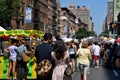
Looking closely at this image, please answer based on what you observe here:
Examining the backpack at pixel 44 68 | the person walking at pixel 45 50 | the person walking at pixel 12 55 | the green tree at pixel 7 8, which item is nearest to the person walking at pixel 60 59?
the backpack at pixel 44 68

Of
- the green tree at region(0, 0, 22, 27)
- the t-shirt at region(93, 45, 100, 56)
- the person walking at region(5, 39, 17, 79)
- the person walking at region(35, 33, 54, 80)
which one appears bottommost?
the t-shirt at region(93, 45, 100, 56)

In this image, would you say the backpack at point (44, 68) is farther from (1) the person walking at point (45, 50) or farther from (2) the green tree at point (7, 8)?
(2) the green tree at point (7, 8)

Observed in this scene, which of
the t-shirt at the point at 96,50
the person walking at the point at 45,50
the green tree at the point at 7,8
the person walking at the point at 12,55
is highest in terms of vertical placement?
the green tree at the point at 7,8

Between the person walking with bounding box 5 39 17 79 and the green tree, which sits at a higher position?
the green tree

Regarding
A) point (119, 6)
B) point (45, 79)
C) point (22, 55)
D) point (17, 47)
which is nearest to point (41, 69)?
point (45, 79)

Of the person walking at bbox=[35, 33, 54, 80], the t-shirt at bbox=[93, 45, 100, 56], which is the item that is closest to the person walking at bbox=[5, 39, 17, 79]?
the person walking at bbox=[35, 33, 54, 80]

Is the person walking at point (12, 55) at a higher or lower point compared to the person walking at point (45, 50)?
lower

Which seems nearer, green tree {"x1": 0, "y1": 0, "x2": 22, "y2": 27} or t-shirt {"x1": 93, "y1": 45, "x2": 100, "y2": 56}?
t-shirt {"x1": 93, "y1": 45, "x2": 100, "y2": 56}

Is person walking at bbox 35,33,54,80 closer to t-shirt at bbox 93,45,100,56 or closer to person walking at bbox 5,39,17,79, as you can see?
person walking at bbox 5,39,17,79

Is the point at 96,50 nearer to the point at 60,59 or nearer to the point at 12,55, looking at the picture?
the point at 12,55

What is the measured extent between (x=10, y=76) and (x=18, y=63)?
90.4 inches

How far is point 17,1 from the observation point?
56.0 metres

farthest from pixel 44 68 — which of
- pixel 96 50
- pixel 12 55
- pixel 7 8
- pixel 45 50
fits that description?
pixel 7 8

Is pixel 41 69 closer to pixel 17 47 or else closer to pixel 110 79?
pixel 17 47
